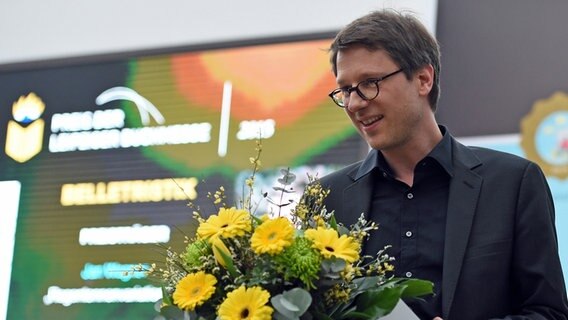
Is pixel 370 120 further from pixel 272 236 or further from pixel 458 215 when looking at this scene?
pixel 272 236

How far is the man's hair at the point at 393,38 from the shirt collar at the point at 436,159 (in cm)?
13

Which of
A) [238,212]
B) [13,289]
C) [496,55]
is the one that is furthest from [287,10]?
[238,212]

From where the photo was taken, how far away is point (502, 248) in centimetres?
138

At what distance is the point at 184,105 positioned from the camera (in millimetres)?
3387

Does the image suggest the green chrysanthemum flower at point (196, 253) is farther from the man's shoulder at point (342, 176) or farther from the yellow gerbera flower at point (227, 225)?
the man's shoulder at point (342, 176)

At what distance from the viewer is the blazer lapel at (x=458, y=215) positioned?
1.36 meters

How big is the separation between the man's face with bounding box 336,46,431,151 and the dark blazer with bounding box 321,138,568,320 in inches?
4.4

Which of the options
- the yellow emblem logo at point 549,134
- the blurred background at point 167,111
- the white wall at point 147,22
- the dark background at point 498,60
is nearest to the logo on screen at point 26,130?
the blurred background at point 167,111

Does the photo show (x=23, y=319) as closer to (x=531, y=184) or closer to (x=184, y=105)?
(x=184, y=105)

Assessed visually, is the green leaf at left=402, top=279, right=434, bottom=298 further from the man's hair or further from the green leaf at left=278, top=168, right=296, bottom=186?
the man's hair

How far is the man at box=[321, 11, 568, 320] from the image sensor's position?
4.50ft

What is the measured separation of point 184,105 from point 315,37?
0.55m

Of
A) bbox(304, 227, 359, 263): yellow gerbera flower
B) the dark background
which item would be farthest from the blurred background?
bbox(304, 227, 359, 263): yellow gerbera flower

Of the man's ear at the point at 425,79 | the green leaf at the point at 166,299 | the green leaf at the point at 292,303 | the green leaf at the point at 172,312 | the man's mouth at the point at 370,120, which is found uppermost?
the man's ear at the point at 425,79
